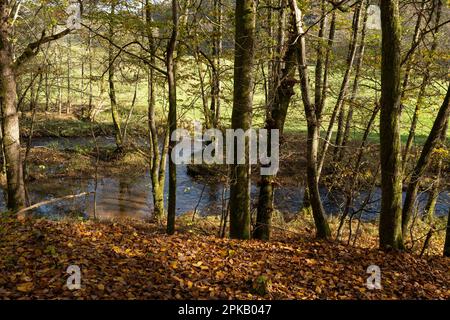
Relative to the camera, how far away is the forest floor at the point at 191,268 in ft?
17.5

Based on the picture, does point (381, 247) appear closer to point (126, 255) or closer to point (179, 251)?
point (179, 251)

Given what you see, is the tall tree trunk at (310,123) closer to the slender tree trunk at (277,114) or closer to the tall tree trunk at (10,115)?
the slender tree trunk at (277,114)

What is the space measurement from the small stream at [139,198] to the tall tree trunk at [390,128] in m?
6.89

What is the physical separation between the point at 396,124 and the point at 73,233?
20.9 feet

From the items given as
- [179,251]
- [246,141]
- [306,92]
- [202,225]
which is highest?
[306,92]

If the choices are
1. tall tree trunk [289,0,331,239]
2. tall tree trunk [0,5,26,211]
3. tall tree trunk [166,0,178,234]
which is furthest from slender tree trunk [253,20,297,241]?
tall tree trunk [0,5,26,211]

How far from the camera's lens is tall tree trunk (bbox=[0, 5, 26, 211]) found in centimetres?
927

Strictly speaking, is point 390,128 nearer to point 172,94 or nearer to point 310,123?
point 310,123

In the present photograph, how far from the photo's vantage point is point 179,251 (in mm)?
6992

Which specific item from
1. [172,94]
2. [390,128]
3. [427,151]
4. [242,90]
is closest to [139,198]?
[172,94]

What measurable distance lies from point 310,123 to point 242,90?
5.35 feet

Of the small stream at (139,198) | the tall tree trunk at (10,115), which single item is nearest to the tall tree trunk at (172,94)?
the tall tree trunk at (10,115)
